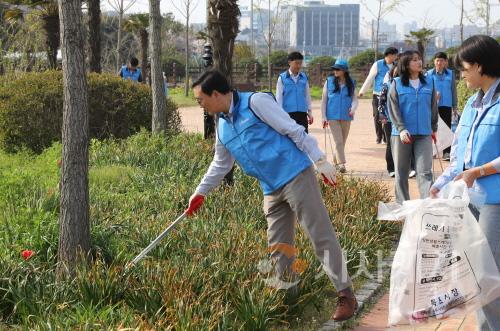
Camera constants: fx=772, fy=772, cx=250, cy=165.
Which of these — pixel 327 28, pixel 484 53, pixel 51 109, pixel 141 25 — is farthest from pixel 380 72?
pixel 327 28

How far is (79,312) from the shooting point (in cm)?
420

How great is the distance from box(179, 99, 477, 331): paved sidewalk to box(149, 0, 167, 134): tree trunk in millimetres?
2884

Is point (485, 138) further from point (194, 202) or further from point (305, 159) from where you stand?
point (194, 202)

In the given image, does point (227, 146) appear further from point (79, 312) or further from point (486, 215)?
point (486, 215)

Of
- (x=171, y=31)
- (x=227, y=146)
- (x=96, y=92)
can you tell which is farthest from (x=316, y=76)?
(x=227, y=146)

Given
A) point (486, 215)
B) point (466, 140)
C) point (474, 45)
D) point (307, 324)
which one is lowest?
point (307, 324)

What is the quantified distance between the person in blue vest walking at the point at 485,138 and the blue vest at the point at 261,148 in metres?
1.01

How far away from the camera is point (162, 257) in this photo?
5430 mm

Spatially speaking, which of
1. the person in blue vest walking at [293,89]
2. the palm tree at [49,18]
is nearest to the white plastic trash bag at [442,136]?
the person in blue vest walking at [293,89]

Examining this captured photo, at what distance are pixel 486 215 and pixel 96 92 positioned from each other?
892 centimetres

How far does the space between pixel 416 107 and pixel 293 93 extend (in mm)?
3900

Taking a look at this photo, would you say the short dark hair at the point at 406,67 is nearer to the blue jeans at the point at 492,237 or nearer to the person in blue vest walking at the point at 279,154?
the person in blue vest walking at the point at 279,154

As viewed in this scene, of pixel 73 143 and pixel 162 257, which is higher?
pixel 73 143

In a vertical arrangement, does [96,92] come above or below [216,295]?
above
